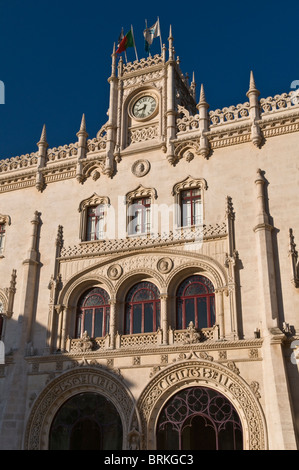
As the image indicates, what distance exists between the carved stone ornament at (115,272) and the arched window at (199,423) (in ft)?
18.6

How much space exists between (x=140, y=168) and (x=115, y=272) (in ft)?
16.7

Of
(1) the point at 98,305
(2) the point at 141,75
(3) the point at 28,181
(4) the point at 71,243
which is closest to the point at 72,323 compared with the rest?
(1) the point at 98,305

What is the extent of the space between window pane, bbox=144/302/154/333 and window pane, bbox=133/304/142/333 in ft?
0.87

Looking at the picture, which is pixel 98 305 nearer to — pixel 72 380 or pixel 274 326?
pixel 72 380

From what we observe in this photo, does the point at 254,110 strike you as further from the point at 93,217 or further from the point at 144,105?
the point at 93,217

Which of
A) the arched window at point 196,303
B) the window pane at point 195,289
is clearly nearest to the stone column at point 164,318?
the arched window at point 196,303

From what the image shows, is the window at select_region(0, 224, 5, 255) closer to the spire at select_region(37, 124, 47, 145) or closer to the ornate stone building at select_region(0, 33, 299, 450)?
the ornate stone building at select_region(0, 33, 299, 450)

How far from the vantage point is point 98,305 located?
23.7m

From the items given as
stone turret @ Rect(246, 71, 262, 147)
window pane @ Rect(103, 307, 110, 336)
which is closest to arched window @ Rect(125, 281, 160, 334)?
window pane @ Rect(103, 307, 110, 336)

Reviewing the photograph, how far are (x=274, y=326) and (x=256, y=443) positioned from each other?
13.4 ft

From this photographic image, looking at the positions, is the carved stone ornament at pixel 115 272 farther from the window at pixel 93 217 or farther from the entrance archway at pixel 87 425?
the entrance archway at pixel 87 425

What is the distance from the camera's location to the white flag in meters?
28.7

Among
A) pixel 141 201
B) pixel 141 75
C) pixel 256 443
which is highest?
pixel 141 75

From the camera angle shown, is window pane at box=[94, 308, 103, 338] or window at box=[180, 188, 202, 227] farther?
window at box=[180, 188, 202, 227]
